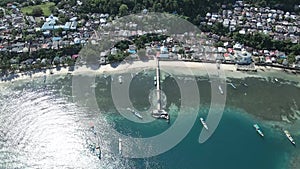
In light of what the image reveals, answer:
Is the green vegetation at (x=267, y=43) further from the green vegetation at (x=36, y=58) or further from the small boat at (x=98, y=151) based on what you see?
the small boat at (x=98, y=151)

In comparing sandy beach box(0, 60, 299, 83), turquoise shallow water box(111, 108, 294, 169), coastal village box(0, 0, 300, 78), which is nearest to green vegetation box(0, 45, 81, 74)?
coastal village box(0, 0, 300, 78)

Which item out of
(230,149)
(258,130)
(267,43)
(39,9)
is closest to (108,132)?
(230,149)

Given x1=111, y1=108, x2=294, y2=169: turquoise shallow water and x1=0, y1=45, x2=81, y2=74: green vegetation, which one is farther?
x1=0, y1=45, x2=81, y2=74: green vegetation

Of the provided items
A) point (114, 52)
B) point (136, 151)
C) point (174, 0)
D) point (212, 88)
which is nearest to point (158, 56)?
point (114, 52)

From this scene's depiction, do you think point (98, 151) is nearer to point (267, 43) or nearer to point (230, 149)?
point (230, 149)

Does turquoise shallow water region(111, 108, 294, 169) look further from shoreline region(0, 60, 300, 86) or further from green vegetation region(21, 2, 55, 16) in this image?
green vegetation region(21, 2, 55, 16)

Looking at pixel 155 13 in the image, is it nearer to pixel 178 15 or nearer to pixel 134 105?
pixel 178 15

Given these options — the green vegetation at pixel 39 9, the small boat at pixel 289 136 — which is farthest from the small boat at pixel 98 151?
the green vegetation at pixel 39 9
